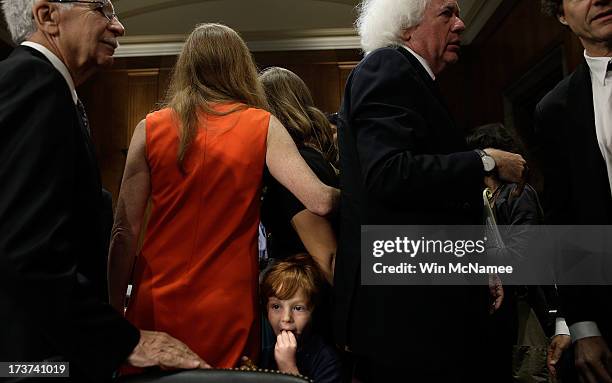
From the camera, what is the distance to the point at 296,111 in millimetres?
1831

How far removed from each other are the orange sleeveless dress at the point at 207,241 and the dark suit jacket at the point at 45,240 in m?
0.33

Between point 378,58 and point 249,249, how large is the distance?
56 centimetres

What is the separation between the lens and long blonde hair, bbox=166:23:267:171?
151cm

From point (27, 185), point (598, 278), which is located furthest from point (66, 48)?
point (598, 278)

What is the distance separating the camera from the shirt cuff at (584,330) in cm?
152

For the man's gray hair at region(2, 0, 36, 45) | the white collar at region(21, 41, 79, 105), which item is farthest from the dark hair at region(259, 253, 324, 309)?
the man's gray hair at region(2, 0, 36, 45)

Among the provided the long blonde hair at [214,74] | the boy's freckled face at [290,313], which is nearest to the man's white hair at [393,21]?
the long blonde hair at [214,74]

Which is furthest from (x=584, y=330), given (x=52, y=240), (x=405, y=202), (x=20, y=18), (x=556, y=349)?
(x=20, y=18)

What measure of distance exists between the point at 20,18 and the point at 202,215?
0.59m

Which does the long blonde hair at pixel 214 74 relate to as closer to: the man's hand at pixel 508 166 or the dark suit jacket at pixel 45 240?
the dark suit jacket at pixel 45 240

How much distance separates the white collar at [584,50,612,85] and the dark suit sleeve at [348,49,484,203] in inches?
22.8

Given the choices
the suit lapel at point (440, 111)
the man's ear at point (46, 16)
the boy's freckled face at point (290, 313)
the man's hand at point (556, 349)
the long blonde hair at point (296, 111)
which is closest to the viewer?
the man's ear at point (46, 16)

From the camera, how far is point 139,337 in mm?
1072

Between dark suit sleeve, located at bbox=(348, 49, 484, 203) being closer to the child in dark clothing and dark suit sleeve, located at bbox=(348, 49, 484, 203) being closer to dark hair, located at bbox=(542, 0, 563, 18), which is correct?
the child in dark clothing
